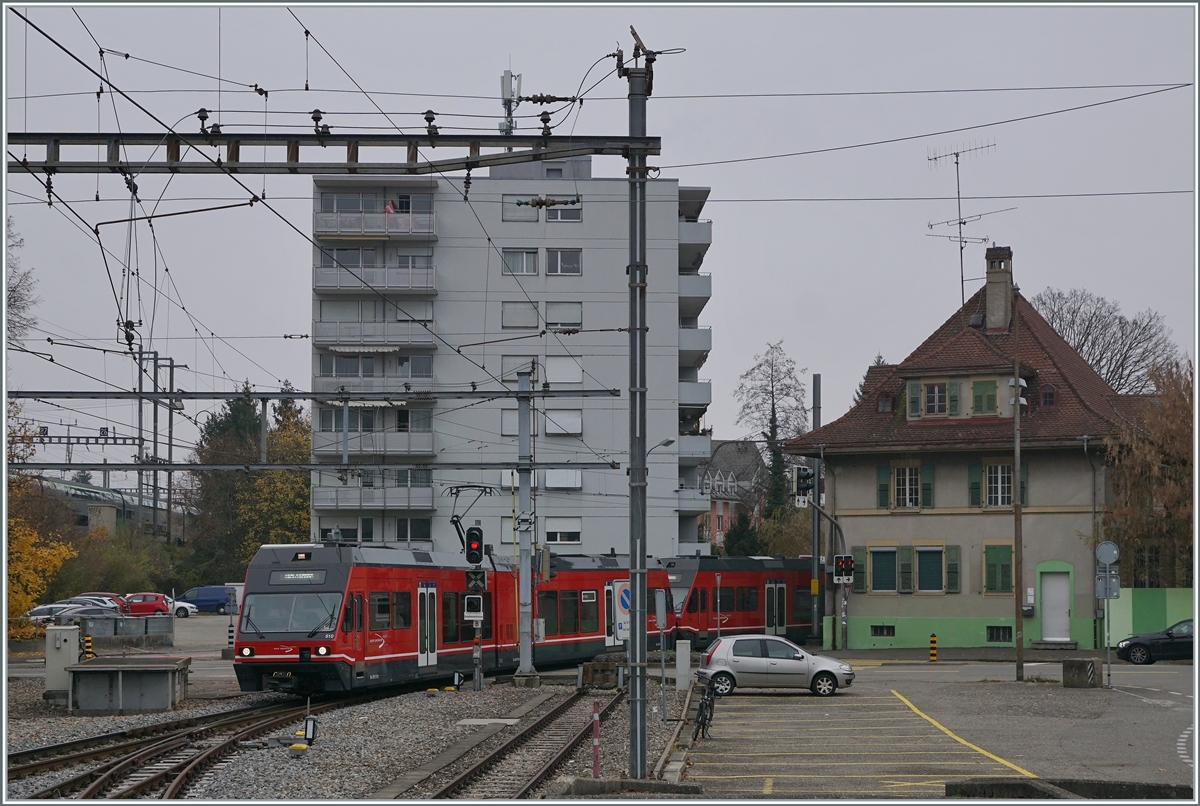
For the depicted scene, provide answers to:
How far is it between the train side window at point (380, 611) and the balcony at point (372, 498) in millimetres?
35976

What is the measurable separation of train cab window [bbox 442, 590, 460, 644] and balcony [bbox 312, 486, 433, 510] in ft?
105

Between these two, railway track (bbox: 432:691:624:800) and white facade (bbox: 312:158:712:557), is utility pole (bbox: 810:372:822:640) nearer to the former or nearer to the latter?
white facade (bbox: 312:158:712:557)

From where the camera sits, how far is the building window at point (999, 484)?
4788 cm

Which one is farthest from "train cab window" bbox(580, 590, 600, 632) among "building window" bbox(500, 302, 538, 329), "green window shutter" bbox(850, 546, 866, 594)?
"building window" bbox(500, 302, 538, 329)

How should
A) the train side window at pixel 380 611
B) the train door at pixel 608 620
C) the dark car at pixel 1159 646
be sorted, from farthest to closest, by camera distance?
1. the dark car at pixel 1159 646
2. the train door at pixel 608 620
3. the train side window at pixel 380 611

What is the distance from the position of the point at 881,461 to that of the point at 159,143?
1401 inches

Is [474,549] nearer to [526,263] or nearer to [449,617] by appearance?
[449,617]

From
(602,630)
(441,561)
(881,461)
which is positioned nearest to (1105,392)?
(881,461)

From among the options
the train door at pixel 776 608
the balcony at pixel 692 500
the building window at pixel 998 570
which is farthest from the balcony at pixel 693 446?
the building window at pixel 998 570

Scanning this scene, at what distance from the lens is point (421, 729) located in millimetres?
22156

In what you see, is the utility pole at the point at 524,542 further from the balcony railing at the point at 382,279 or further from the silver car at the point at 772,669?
the balcony railing at the point at 382,279

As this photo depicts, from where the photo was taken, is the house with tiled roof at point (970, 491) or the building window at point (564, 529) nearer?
the house with tiled roof at point (970, 491)

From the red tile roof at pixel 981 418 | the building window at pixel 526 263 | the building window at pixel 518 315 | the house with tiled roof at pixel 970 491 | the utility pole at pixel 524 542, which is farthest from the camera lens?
the building window at pixel 518 315

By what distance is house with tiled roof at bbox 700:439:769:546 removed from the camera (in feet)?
335
